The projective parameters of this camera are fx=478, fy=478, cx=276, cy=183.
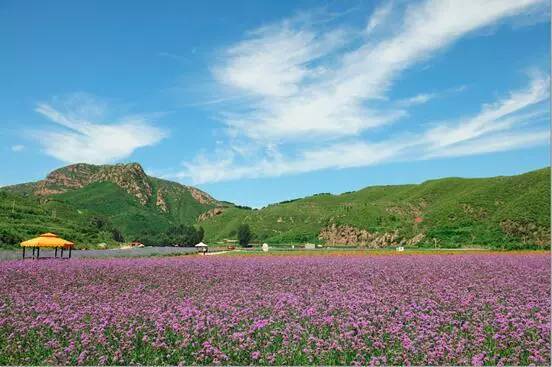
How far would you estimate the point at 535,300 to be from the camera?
9742 mm

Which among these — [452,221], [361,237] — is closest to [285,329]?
[452,221]

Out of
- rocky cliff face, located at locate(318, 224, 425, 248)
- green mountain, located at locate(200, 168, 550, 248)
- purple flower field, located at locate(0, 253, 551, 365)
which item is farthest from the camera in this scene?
rocky cliff face, located at locate(318, 224, 425, 248)

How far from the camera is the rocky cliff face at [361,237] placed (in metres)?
71.6

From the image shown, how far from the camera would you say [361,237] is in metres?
88.5

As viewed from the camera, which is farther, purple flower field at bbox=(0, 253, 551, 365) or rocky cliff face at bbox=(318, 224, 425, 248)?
rocky cliff face at bbox=(318, 224, 425, 248)

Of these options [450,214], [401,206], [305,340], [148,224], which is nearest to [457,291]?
[305,340]

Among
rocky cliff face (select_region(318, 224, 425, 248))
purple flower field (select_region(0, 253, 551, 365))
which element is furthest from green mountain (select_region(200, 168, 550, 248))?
purple flower field (select_region(0, 253, 551, 365))

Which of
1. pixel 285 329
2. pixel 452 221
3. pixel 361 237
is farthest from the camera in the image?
pixel 361 237

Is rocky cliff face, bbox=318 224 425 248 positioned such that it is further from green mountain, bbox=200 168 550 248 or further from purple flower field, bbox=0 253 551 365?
purple flower field, bbox=0 253 551 365

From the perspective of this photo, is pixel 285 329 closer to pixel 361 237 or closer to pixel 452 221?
pixel 452 221

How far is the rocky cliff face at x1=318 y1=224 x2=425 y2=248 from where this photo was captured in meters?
71.6

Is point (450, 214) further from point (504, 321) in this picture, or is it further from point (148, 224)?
point (148, 224)

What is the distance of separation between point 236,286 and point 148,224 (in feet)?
625

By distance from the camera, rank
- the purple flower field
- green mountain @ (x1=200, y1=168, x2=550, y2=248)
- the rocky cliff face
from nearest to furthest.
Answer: the purple flower field, green mountain @ (x1=200, y1=168, x2=550, y2=248), the rocky cliff face
